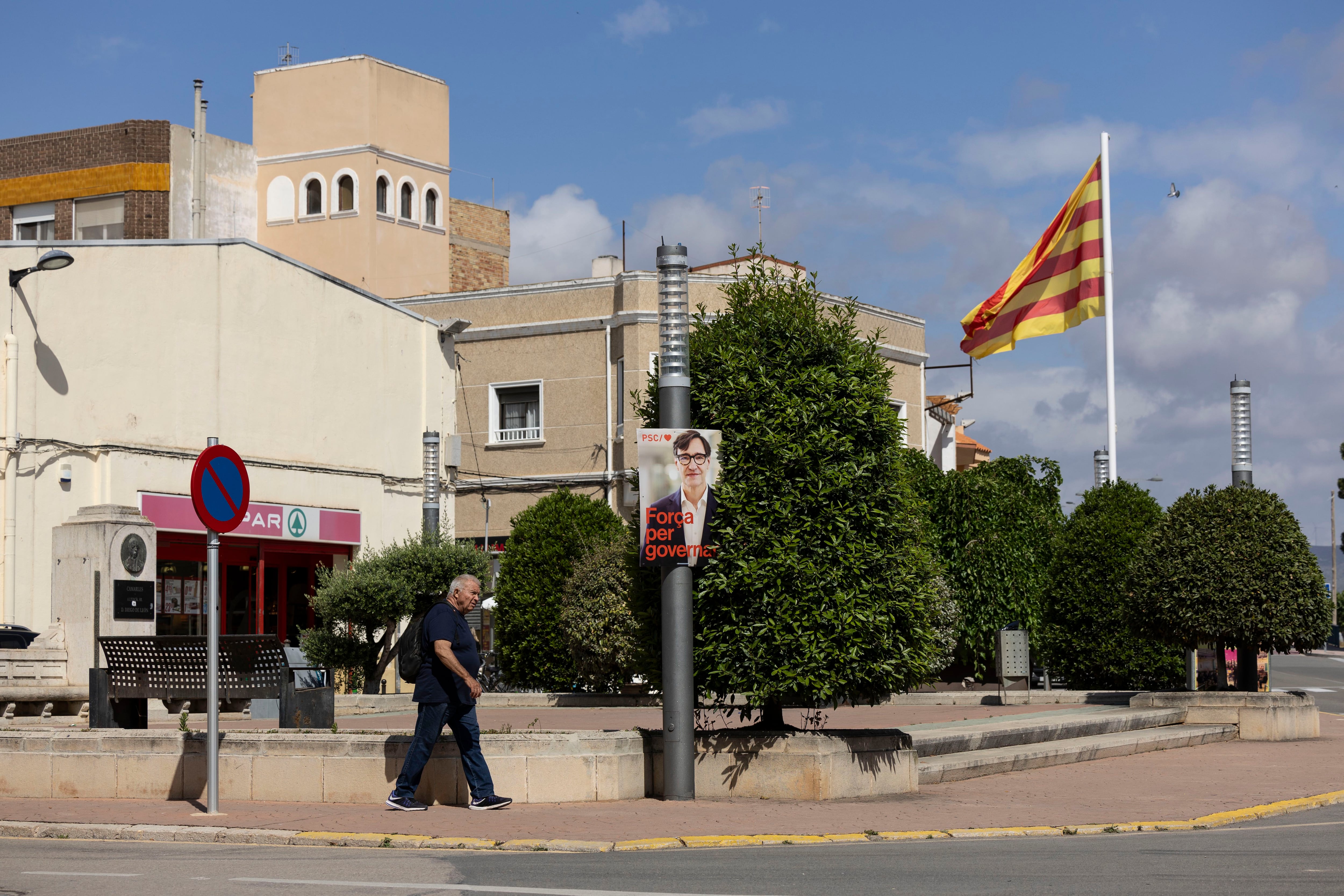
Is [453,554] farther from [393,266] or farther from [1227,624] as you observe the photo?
[393,266]

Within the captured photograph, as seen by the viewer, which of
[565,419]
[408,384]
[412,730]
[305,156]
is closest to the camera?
[412,730]

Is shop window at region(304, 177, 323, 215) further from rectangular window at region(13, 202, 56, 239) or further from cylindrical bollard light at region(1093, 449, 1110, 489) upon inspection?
A: cylindrical bollard light at region(1093, 449, 1110, 489)

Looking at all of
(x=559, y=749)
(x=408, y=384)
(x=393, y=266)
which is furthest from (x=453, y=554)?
(x=393, y=266)

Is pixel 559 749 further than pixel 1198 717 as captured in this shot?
No

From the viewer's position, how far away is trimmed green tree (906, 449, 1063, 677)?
88.1ft

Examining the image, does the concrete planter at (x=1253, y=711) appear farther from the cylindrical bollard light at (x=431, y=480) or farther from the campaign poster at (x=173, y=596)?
the campaign poster at (x=173, y=596)

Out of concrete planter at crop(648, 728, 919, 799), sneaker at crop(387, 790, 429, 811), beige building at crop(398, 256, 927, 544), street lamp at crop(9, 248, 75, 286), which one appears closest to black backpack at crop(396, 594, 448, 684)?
sneaker at crop(387, 790, 429, 811)

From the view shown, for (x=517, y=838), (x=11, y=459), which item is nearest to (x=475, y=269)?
(x=11, y=459)

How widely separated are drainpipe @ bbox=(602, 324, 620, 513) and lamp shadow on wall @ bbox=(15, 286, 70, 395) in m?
15.6

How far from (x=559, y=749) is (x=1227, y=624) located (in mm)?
10985

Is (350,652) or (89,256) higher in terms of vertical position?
(89,256)

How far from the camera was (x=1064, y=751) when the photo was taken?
1548 cm

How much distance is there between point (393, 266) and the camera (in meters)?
47.9

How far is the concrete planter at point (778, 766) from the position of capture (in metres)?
11.6
